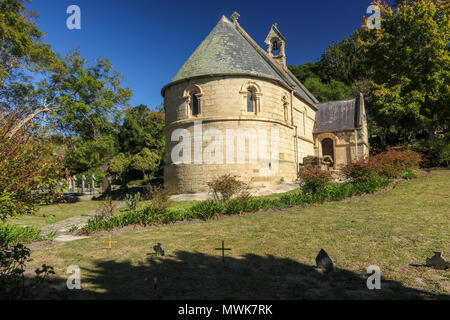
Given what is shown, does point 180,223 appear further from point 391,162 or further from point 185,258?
point 391,162

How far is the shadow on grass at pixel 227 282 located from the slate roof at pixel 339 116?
23.4m

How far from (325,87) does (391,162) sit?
34.3 meters

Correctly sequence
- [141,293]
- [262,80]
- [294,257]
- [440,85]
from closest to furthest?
[141,293]
[294,257]
[262,80]
[440,85]

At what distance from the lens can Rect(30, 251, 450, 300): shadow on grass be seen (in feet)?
13.6

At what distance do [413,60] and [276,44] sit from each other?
12.8 metres

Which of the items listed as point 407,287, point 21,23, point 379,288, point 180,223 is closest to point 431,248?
point 407,287

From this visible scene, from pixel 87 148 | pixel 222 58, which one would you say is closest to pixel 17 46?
pixel 87 148

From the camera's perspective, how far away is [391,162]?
14.6 m

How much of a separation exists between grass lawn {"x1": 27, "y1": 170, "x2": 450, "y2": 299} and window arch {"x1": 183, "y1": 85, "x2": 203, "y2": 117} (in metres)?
9.75

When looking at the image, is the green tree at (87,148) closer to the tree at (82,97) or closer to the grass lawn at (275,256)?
the tree at (82,97)

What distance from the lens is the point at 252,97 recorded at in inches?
712

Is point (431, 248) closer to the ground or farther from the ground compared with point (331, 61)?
closer to the ground

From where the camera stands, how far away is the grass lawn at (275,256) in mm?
4336

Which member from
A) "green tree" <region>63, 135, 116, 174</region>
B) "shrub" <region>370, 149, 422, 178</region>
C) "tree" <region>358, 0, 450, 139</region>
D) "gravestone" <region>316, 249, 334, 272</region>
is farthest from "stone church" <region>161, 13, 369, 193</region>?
"gravestone" <region>316, 249, 334, 272</region>
